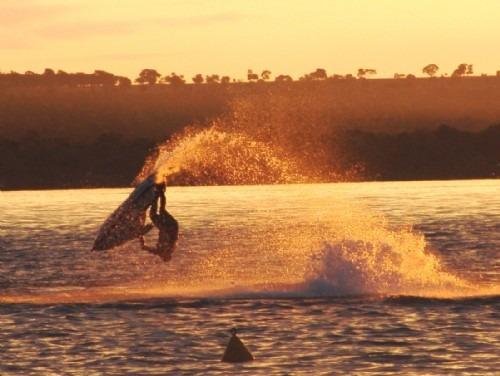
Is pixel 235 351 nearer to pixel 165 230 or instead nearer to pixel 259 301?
pixel 165 230

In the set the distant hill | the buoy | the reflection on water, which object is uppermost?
the distant hill

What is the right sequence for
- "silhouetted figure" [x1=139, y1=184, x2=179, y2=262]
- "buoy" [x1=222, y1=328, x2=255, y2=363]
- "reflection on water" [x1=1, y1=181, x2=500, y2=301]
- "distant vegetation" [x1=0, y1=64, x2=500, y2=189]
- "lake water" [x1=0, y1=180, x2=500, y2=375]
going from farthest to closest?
"distant vegetation" [x1=0, y1=64, x2=500, y2=189]
"reflection on water" [x1=1, y1=181, x2=500, y2=301]
"silhouetted figure" [x1=139, y1=184, x2=179, y2=262]
"lake water" [x1=0, y1=180, x2=500, y2=375]
"buoy" [x1=222, y1=328, x2=255, y2=363]

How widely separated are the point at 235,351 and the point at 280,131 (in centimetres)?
10976

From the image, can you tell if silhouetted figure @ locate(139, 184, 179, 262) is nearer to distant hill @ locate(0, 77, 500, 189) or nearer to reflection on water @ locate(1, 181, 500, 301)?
reflection on water @ locate(1, 181, 500, 301)

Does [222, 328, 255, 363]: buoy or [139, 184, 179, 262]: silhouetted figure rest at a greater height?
[139, 184, 179, 262]: silhouetted figure

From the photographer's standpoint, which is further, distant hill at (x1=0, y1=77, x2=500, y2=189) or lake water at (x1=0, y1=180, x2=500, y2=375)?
distant hill at (x1=0, y1=77, x2=500, y2=189)

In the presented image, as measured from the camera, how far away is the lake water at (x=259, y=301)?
84.2ft

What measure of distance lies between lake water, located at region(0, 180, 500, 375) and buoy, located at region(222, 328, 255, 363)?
0.19 m

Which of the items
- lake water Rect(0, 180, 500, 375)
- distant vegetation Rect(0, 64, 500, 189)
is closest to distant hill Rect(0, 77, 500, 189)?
distant vegetation Rect(0, 64, 500, 189)

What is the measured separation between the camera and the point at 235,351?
25094mm

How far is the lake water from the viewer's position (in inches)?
1011

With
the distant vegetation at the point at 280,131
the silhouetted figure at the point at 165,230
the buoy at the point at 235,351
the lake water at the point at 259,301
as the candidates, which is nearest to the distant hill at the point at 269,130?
the distant vegetation at the point at 280,131

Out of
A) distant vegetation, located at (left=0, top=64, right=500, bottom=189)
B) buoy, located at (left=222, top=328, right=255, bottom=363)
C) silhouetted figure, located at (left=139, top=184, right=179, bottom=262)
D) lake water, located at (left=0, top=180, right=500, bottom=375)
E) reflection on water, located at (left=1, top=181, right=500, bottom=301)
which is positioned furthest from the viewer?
distant vegetation, located at (left=0, top=64, right=500, bottom=189)

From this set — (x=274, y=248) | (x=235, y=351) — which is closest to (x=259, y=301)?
(x=235, y=351)
